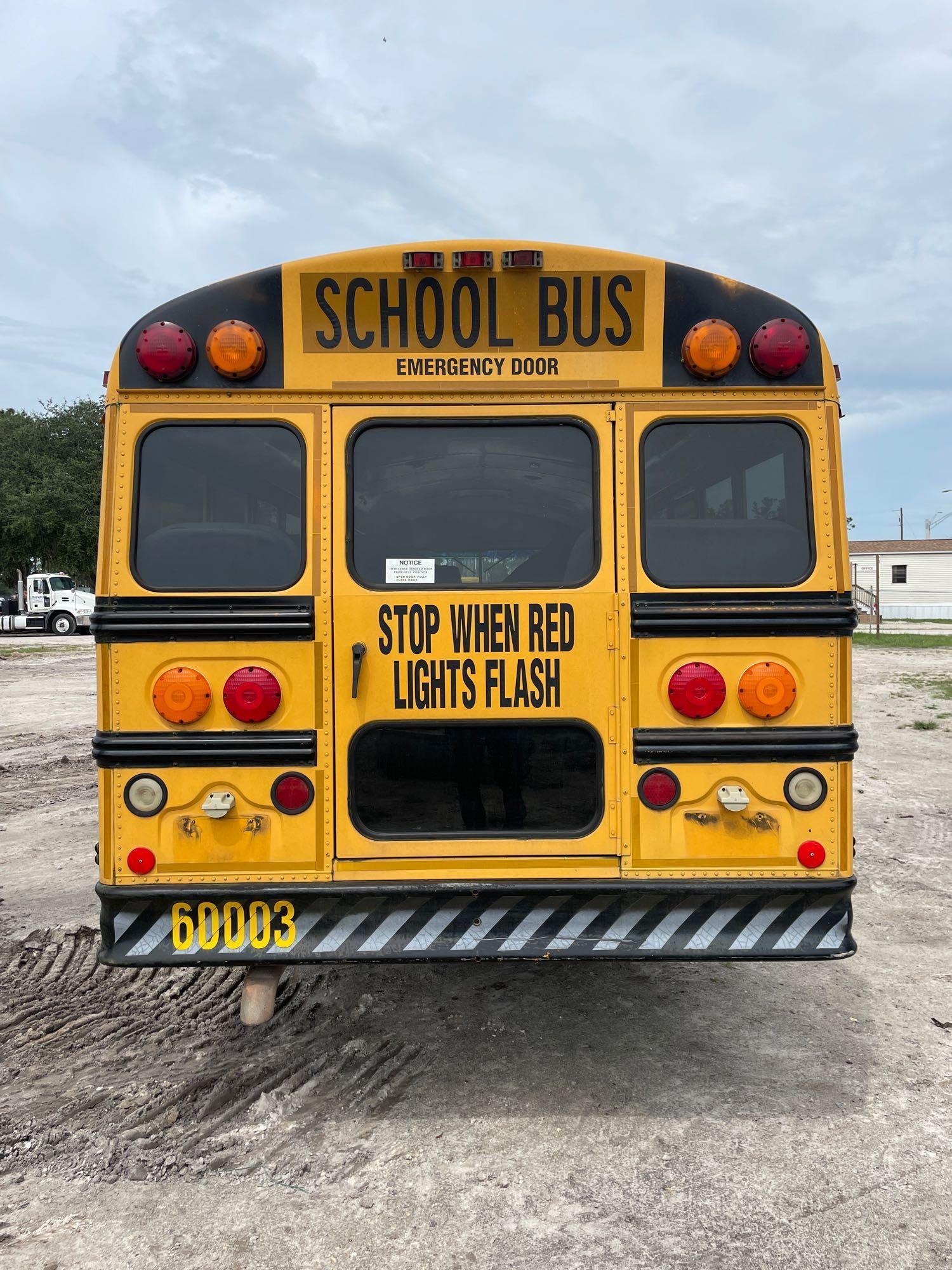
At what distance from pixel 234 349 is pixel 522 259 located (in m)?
1.01

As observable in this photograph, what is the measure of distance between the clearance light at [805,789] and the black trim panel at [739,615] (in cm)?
48

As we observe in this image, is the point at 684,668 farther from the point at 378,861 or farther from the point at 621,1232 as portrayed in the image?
the point at 621,1232

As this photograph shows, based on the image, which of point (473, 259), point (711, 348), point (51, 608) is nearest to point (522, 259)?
point (473, 259)

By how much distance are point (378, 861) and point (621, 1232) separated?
4.22 feet

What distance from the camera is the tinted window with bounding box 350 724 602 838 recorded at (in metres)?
3.20

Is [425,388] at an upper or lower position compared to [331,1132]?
upper

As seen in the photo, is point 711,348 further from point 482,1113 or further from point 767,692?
point 482,1113

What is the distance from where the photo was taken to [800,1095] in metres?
3.32

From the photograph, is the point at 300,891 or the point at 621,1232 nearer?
the point at 621,1232

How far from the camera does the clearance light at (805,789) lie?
315 centimetres

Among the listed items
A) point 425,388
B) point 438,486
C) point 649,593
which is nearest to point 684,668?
point 649,593

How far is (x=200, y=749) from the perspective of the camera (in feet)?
10.2

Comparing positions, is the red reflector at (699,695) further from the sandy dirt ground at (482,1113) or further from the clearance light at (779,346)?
the sandy dirt ground at (482,1113)

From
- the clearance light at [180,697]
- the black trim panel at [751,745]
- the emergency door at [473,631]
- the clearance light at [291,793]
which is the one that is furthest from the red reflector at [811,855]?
the clearance light at [180,697]
